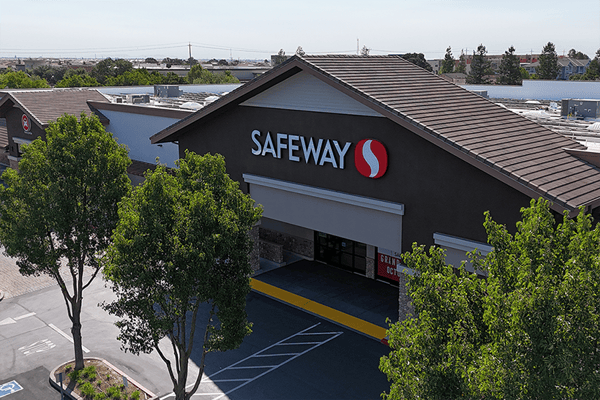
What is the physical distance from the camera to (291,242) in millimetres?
33906

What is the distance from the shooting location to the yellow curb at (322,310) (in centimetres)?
2411

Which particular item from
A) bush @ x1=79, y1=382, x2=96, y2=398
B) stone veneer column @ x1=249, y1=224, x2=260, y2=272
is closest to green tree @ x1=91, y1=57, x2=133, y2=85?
stone veneer column @ x1=249, y1=224, x2=260, y2=272

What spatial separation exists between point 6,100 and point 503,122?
126ft

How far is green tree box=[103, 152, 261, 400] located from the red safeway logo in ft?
27.5

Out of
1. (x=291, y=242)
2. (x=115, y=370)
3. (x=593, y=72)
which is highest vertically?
(x=593, y=72)

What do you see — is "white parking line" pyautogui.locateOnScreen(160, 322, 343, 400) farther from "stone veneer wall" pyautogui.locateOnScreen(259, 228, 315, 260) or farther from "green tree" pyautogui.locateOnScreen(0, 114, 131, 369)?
"stone veneer wall" pyautogui.locateOnScreen(259, 228, 315, 260)

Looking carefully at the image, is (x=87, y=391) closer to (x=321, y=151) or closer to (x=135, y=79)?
(x=321, y=151)

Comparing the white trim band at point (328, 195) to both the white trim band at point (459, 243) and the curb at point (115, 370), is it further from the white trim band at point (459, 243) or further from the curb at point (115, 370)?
the curb at point (115, 370)

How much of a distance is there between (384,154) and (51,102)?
31631mm

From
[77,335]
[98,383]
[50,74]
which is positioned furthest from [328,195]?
[50,74]

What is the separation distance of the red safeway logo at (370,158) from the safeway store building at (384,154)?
42mm

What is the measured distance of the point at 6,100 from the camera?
44.1 m

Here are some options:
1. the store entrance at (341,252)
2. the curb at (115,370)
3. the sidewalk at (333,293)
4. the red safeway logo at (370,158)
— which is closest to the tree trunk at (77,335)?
the curb at (115,370)

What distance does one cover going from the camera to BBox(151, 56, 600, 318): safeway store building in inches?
748
